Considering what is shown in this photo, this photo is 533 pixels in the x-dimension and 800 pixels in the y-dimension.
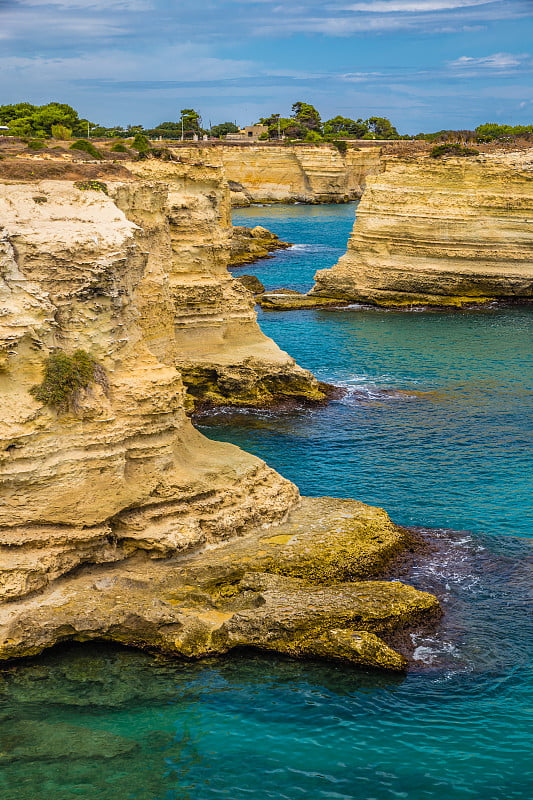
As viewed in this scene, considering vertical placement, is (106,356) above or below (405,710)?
above

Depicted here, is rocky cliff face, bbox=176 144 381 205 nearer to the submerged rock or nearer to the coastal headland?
the submerged rock

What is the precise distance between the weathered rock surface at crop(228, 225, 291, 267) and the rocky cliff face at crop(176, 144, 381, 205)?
43804mm

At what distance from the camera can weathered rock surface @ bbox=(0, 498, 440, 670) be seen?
18.7 meters

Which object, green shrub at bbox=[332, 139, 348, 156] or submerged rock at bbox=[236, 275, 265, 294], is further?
green shrub at bbox=[332, 139, 348, 156]

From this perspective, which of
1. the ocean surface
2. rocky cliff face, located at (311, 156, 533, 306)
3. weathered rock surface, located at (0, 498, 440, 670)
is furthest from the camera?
rocky cliff face, located at (311, 156, 533, 306)

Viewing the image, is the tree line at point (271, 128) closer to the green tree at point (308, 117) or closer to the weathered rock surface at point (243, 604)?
the green tree at point (308, 117)

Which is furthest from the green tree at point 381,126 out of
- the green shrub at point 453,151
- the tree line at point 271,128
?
the green shrub at point 453,151

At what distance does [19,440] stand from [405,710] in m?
9.26

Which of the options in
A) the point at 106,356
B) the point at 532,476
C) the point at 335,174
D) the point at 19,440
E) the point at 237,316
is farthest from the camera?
the point at 335,174

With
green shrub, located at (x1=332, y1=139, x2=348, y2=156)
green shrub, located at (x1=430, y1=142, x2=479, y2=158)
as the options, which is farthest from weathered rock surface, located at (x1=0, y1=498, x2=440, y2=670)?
green shrub, located at (x1=332, y1=139, x2=348, y2=156)

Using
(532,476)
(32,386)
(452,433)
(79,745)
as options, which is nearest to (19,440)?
(32,386)

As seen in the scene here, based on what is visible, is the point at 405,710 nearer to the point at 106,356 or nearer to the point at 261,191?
the point at 106,356

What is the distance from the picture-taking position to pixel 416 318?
189 ft

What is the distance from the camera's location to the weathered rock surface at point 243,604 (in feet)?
61.3
